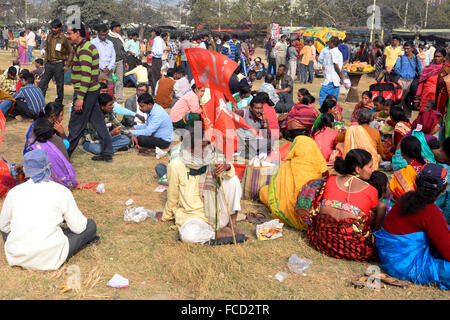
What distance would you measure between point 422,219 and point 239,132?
140 inches

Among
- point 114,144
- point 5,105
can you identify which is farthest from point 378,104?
point 5,105

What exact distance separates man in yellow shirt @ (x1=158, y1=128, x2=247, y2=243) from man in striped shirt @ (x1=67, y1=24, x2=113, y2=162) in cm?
259

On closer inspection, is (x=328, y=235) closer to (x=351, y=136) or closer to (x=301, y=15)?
(x=351, y=136)

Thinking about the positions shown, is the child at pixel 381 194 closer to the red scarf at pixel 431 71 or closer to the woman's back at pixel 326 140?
the woman's back at pixel 326 140

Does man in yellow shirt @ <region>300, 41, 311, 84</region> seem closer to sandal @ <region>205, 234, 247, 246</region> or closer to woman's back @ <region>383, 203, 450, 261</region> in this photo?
sandal @ <region>205, 234, 247, 246</region>

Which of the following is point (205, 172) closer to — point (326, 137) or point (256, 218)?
point (256, 218)

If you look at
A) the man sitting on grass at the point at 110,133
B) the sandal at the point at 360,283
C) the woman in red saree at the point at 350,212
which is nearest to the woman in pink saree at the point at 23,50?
the man sitting on grass at the point at 110,133

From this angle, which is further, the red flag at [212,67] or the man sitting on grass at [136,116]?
the man sitting on grass at [136,116]

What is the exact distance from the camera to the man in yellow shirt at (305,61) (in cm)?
1687

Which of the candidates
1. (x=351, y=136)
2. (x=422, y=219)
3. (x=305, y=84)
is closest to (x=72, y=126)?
(x=351, y=136)

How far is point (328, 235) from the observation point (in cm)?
415

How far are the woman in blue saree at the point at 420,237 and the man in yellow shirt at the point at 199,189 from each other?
4.64 feet

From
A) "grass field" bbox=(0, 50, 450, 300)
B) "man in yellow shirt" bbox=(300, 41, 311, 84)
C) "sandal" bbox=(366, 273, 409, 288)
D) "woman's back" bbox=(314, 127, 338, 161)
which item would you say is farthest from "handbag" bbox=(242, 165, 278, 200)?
"man in yellow shirt" bbox=(300, 41, 311, 84)

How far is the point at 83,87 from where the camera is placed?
645 centimetres
